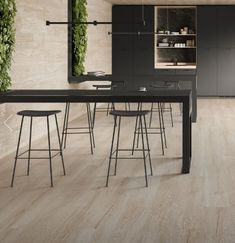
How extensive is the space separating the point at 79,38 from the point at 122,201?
653 centimetres

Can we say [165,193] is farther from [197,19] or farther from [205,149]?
[197,19]

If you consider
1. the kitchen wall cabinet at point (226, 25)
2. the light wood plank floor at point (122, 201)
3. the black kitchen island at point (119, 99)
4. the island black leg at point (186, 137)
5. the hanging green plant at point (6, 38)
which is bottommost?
the light wood plank floor at point (122, 201)

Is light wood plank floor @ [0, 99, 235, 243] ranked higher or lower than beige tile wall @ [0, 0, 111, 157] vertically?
lower

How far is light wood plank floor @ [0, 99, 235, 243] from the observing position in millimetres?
4340

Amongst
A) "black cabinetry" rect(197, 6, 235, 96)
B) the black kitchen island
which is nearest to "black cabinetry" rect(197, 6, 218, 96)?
"black cabinetry" rect(197, 6, 235, 96)

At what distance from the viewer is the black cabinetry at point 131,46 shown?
15.6 metres

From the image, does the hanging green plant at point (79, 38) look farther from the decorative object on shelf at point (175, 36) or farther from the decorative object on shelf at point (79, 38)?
the decorative object on shelf at point (175, 36)

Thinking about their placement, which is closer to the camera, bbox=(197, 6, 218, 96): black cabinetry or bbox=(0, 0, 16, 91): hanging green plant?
bbox=(0, 0, 16, 91): hanging green plant

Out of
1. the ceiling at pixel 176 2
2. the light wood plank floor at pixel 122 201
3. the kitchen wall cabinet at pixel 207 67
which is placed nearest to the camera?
the light wood plank floor at pixel 122 201

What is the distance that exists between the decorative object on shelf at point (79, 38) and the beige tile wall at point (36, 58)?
0.39m

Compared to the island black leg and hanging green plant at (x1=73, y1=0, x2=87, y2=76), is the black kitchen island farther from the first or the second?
hanging green plant at (x1=73, y1=0, x2=87, y2=76)

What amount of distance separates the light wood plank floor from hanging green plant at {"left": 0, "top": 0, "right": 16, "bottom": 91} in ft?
3.14

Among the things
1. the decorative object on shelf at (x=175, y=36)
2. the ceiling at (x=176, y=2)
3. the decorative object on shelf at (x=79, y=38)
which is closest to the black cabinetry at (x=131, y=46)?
the decorative object on shelf at (x=175, y=36)

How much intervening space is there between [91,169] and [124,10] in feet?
31.5
